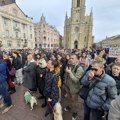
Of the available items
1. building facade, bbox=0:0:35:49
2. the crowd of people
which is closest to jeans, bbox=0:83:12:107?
the crowd of people

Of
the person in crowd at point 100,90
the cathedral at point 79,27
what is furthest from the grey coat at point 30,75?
the cathedral at point 79,27

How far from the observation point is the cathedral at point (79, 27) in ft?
177

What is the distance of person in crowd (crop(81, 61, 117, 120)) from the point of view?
2.23m

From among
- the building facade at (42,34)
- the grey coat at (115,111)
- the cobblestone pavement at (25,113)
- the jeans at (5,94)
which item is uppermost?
the building facade at (42,34)

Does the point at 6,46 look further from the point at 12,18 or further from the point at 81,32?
the point at 81,32

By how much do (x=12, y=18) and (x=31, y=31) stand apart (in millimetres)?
9723

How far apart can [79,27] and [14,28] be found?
2988 centimetres

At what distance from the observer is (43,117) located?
368 centimetres

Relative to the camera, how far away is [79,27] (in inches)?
2111

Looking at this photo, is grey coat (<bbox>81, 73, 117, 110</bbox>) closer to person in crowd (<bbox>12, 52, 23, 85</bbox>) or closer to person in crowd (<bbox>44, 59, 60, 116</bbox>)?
person in crowd (<bbox>44, 59, 60, 116</bbox>)

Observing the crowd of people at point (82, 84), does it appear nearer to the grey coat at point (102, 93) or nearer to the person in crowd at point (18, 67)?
the grey coat at point (102, 93)

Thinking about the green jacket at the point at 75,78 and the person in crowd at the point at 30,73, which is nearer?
the green jacket at the point at 75,78

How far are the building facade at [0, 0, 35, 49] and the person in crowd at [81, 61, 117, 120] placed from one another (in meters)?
35.6

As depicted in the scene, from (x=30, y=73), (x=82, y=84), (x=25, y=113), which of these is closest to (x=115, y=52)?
(x=82, y=84)
